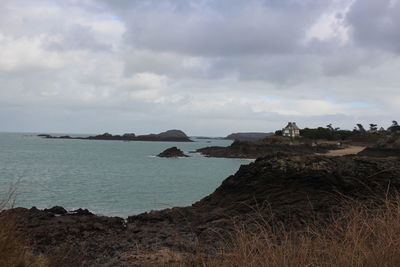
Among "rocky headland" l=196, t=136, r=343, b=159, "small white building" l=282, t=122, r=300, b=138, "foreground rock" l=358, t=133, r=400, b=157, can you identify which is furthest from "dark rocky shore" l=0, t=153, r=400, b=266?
"small white building" l=282, t=122, r=300, b=138

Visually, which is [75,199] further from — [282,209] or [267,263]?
[267,263]

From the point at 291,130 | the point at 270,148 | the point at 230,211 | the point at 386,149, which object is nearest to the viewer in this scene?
the point at 230,211

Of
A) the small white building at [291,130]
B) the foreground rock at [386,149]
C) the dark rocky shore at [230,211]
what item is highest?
the small white building at [291,130]

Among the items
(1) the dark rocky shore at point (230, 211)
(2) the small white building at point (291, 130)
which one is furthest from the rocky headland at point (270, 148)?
(1) the dark rocky shore at point (230, 211)

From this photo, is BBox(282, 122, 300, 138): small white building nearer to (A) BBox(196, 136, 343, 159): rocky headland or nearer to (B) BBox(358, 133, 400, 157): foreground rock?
(A) BBox(196, 136, 343, 159): rocky headland

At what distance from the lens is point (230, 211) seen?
57.6 ft

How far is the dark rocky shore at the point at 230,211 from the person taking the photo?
12758mm

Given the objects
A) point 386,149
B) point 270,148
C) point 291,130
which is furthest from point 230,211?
point 291,130

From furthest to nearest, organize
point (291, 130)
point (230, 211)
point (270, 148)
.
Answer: point (291, 130), point (270, 148), point (230, 211)

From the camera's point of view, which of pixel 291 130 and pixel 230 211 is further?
pixel 291 130

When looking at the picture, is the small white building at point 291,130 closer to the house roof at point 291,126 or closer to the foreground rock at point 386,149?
the house roof at point 291,126

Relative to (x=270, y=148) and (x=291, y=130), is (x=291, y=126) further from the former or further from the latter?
(x=270, y=148)

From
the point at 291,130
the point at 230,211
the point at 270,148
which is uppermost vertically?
the point at 291,130

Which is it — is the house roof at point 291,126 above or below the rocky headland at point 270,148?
above
